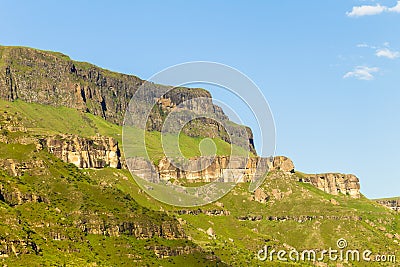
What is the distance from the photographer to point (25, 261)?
511 ft

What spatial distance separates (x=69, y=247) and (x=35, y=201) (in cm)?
2511

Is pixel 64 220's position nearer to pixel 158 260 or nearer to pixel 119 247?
pixel 119 247

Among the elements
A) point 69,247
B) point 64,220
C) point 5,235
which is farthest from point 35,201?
point 5,235

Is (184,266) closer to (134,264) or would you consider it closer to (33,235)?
(134,264)

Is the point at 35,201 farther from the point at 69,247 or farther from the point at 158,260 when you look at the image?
the point at 158,260

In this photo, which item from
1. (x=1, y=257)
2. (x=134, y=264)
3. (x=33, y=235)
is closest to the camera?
(x=1, y=257)

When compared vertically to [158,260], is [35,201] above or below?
above

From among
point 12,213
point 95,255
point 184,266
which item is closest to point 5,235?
point 12,213

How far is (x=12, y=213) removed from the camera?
7077 inches

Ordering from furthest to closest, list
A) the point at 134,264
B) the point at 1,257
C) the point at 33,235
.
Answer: the point at 134,264 → the point at 33,235 → the point at 1,257

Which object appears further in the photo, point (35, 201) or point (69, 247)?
point (35, 201)

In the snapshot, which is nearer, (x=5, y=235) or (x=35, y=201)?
(x=5, y=235)

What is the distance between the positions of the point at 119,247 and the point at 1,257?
5239 centimetres

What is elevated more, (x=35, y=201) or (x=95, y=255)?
(x=35, y=201)
